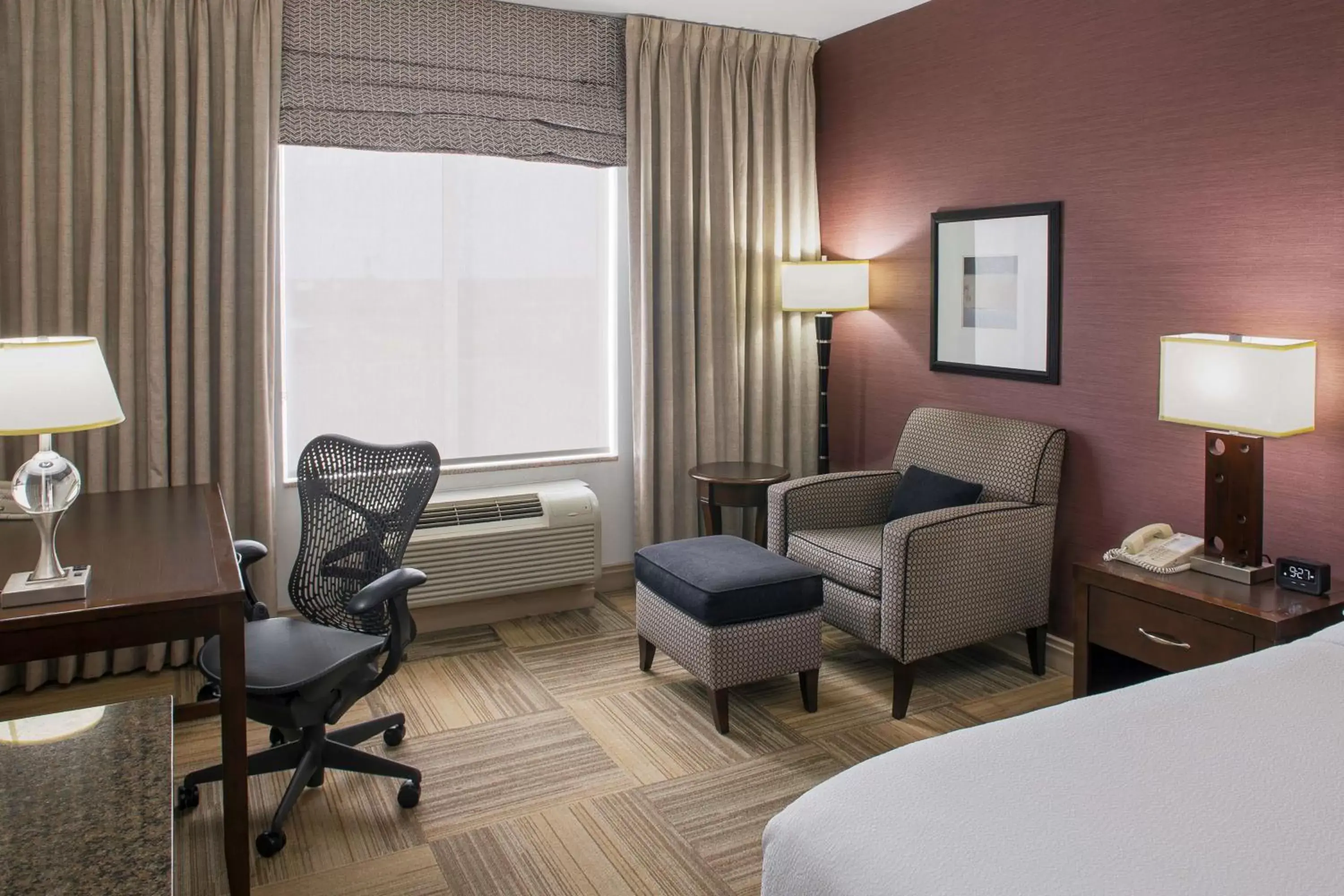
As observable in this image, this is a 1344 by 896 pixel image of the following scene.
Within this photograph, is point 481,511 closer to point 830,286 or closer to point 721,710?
point 721,710

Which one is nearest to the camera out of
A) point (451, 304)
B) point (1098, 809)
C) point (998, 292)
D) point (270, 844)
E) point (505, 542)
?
point (1098, 809)

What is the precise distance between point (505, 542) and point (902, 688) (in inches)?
68.0

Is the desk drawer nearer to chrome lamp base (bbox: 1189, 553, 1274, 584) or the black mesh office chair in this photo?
chrome lamp base (bbox: 1189, 553, 1274, 584)

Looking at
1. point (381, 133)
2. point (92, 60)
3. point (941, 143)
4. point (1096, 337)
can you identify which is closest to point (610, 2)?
point (381, 133)

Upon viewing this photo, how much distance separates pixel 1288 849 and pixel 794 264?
3473mm

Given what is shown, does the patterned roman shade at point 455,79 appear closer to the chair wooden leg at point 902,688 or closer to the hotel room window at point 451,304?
the hotel room window at point 451,304

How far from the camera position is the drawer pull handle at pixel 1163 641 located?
2.88 metres

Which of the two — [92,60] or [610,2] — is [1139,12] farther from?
[92,60]

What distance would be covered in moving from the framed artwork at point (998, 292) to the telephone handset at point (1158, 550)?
2.62 feet

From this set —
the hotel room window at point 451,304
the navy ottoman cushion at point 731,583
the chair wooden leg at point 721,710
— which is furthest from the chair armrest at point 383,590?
the hotel room window at point 451,304

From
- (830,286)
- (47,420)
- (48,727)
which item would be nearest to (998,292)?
(830,286)

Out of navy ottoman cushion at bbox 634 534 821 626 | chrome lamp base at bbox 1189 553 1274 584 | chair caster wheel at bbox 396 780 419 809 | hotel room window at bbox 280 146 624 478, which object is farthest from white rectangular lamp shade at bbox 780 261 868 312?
chair caster wheel at bbox 396 780 419 809

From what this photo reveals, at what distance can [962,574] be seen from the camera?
11.5 ft

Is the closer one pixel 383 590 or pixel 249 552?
pixel 383 590
